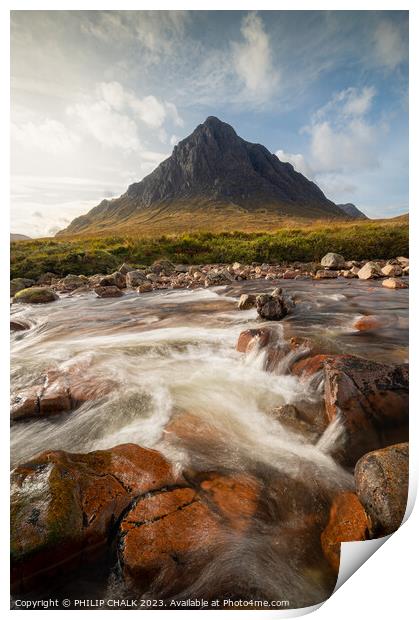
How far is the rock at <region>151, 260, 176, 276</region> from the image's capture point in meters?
13.4

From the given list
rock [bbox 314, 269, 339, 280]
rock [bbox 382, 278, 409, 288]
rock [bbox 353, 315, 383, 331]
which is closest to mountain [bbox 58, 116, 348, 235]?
rock [bbox 314, 269, 339, 280]

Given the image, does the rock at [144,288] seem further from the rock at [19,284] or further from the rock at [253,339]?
the rock at [253,339]

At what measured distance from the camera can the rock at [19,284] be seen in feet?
26.3

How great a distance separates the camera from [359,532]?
6.70ft

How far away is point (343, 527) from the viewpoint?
6.69 ft

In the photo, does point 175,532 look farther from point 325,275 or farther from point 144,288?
point 325,275

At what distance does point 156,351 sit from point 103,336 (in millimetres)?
1356

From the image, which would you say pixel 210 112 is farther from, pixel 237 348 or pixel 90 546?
pixel 90 546

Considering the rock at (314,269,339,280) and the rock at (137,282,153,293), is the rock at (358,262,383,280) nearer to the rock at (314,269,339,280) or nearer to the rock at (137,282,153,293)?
the rock at (314,269,339,280)

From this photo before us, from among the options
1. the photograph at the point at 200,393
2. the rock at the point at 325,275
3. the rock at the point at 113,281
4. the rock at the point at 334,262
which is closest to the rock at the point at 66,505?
the photograph at the point at 200,393

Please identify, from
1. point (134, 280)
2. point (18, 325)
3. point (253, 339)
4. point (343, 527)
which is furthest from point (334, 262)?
point (343, 527)

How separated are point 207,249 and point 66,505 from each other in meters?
16.0

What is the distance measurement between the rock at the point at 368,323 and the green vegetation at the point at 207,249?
10.2 feet

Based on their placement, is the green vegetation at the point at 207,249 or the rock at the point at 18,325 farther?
the green vegetation at the point at 207,249
